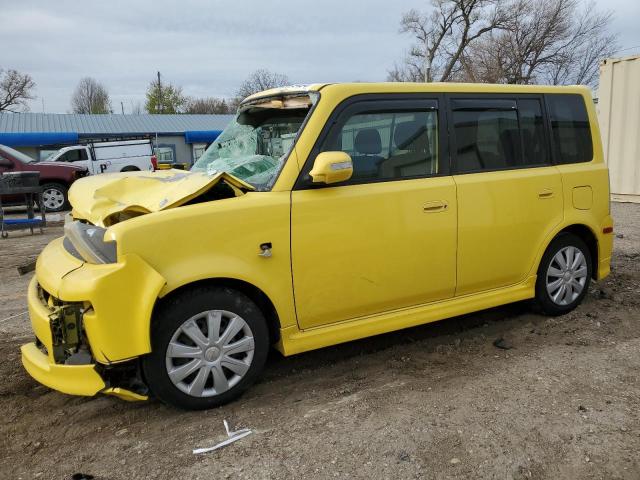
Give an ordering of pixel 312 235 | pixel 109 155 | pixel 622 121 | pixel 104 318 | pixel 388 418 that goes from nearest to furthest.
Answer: pixel 104 318 < pixel 388 418 < pixel 312 235 < pixel 622 121 < pixel 109 155

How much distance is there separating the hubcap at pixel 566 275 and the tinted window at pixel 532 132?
846 mm

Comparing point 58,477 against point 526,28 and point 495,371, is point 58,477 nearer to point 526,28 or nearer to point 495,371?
point 495,371

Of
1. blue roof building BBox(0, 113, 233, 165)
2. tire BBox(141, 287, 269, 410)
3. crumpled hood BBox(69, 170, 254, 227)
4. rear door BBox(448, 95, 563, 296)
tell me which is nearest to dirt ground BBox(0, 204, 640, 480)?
tire BBox(141, 287, 269, 410)

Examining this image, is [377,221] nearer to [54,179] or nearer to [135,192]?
[135,192]

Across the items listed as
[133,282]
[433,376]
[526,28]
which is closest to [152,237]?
[133,282]

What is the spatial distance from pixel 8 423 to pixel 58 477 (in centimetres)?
76

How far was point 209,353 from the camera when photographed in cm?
301

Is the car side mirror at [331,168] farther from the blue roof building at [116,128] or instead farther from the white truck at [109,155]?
the blue roof building at [116,128]

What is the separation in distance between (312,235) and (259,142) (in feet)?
3.70

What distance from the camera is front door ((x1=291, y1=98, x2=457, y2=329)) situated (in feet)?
10.7

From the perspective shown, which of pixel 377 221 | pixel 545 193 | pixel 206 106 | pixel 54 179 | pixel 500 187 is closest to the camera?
pixel 377 221

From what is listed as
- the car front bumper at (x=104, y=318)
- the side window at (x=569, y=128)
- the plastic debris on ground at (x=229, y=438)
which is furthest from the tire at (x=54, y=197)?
the side window at (x=569, y=128)

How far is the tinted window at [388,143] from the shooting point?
339cm

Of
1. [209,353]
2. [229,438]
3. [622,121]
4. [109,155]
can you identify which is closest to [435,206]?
[209,353]
